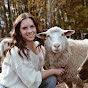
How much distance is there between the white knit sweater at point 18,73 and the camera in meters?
2.14

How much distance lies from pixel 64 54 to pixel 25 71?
3.17 feet

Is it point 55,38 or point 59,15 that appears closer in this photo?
point 55,38

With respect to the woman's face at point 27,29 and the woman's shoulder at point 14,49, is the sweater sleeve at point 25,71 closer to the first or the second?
the woman's shoulder at point 14,49

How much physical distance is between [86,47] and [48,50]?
0.82 m

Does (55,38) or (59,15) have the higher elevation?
(59,15)

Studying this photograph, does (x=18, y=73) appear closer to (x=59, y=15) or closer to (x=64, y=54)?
(x=64, y=54)

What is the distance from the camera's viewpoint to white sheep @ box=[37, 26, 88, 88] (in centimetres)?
274

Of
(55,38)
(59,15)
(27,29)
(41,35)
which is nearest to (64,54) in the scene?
(55,38)

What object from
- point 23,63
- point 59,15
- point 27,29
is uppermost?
point 59,15

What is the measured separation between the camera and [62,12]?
1334cm

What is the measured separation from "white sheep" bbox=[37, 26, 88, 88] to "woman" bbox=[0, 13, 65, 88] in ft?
1.43

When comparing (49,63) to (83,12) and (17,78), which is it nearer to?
(17,78)

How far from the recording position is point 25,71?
2154 millimetres

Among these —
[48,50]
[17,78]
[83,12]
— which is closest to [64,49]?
[48,50]
